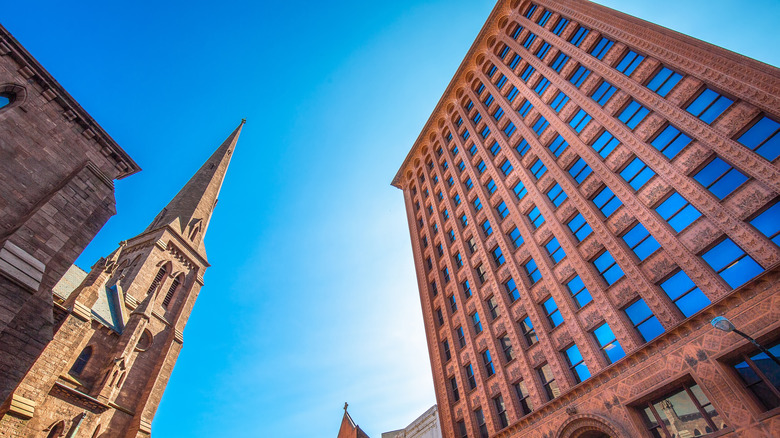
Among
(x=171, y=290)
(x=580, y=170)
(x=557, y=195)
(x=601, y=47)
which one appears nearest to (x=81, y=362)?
(x=171, y=290)

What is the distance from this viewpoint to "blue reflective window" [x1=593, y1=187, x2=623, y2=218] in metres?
17.8

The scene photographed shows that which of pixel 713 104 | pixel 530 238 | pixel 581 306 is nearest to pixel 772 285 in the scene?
pixel 581 306

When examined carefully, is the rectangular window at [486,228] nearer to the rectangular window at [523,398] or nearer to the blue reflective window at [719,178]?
the rectangular window at [523,398]

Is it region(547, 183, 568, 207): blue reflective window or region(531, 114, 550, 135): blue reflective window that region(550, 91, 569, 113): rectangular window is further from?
region(547, 183, 568, 207): blue reflective window

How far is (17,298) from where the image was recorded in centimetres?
913

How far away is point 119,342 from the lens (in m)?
23.3

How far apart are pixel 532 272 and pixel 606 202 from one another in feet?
17.8

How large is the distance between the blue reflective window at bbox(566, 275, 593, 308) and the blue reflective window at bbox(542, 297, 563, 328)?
1079 millimetres

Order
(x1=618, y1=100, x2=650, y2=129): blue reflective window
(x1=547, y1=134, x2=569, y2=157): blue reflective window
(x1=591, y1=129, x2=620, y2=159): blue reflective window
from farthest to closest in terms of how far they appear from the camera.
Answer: (x1=547, y1=134, x2=569, y2=157): blue reflective window
(x1=591, y1=129, x2=620, y2=159): blue reflective window
(x1=618, y1=100, x2=650, y2=129): blue reflective window

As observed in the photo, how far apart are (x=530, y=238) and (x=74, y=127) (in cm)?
2122

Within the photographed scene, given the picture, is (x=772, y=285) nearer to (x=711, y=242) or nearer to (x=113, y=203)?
(x=711, y=242)

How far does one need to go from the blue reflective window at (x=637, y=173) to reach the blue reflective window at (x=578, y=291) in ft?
16.7

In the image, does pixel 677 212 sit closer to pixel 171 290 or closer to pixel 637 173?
pixel 637 173

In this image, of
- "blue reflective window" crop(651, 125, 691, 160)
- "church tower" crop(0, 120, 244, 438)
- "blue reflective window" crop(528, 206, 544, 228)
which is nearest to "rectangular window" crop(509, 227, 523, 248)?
"blue reflective window" crop(528, 206, 544, 228)
